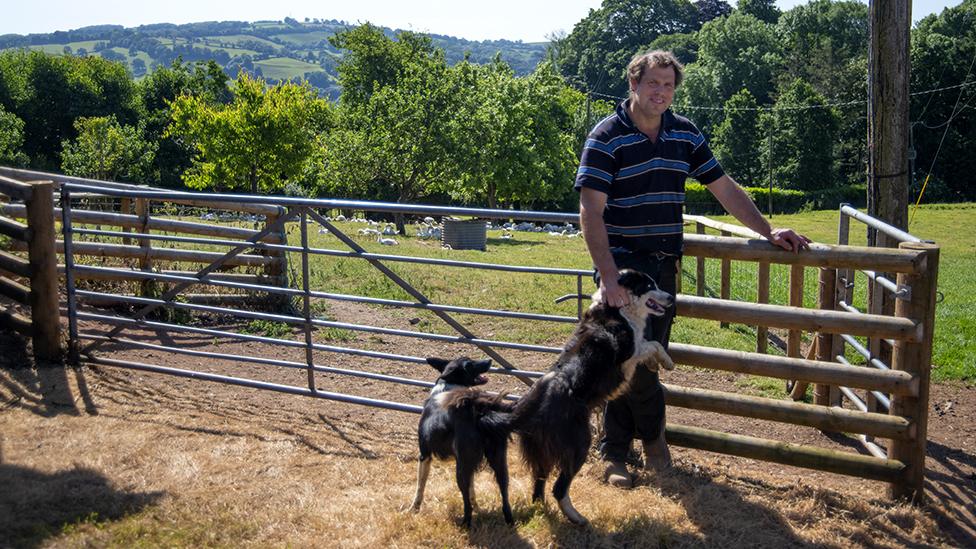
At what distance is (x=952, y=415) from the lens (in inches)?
266

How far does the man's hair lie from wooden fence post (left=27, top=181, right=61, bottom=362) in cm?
481

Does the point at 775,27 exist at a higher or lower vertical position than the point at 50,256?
higher

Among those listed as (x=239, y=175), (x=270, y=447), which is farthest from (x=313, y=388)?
(x=239, y=175)

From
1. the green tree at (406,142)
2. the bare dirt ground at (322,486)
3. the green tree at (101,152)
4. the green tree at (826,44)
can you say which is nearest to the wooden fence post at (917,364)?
the bare dirt ground at (322,486)

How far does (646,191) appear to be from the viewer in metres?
4.40

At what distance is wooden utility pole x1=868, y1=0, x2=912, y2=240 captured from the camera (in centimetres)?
614

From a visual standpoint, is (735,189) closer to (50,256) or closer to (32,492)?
(32,492)

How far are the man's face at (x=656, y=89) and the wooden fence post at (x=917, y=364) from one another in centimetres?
165

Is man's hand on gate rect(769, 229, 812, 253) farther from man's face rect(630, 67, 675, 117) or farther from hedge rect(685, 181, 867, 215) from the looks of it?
hedge rect(685, 181, 867, 215)

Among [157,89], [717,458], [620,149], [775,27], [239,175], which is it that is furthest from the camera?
[775,27]

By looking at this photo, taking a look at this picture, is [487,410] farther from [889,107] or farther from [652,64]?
[889,107]

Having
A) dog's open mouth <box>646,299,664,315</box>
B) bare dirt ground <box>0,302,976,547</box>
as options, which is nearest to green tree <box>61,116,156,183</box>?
bare dirt ground <box>0,302,976,547</box>

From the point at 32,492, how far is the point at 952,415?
21.7 ft

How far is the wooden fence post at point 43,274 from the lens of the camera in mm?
6594
